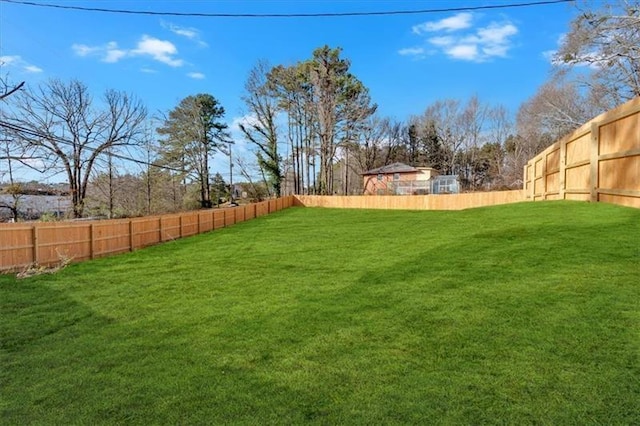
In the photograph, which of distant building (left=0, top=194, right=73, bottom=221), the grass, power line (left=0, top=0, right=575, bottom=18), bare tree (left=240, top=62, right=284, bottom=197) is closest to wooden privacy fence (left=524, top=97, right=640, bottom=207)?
the grass

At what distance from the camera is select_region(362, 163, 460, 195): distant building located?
28.0 meters

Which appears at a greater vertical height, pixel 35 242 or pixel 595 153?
pixel 595 153

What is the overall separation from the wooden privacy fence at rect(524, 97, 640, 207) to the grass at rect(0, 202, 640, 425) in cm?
122

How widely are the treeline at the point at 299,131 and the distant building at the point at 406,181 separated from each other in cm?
363

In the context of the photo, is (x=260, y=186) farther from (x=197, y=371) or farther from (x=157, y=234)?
(x=197, y=371)

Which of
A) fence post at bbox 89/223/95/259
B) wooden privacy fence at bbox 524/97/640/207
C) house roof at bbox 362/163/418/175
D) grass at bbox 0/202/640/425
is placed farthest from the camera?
house roof at bbox 362/163/418/175

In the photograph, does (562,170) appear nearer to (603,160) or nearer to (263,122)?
(603,160)

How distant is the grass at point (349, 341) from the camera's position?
2.15 metres

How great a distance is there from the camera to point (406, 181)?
31609 mm

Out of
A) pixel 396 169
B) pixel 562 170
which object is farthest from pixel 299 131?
pixel 562 170

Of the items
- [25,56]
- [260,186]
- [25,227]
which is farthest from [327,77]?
[25,227]

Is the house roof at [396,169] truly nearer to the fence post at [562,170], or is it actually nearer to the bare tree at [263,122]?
the bare tree at [263,122]

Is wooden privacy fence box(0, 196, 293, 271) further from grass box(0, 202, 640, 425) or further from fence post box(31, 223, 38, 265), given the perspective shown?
grass box(0, 202, 640, 425)

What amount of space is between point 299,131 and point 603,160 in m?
26.6
